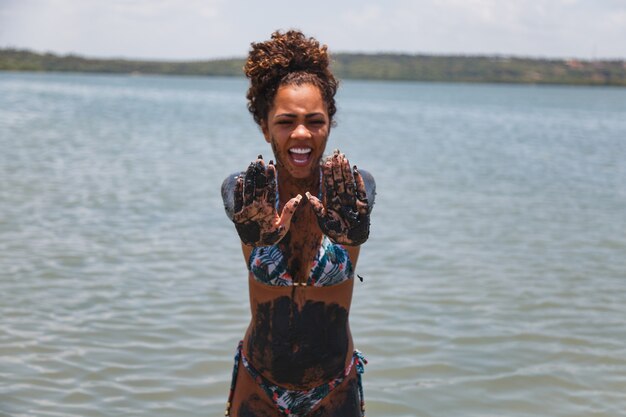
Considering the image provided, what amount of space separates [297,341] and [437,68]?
635 feet

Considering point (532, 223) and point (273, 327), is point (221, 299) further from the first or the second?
point (532, 223)

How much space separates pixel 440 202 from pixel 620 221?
3.23m

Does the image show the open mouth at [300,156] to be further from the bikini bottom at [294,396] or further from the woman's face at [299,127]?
the bikini bottom at [294,396]

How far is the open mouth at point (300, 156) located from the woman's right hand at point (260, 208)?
0.17 m

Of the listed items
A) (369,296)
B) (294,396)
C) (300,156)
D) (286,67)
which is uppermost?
(286,67)

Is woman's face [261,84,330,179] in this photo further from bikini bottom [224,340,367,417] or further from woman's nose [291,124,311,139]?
bikini bottom [224,340,367,417]

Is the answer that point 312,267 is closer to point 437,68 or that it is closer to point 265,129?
point 265,129

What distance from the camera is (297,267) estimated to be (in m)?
3.32

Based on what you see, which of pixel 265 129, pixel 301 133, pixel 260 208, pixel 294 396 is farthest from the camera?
pixel 265 129

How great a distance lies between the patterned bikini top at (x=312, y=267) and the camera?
3252 mm

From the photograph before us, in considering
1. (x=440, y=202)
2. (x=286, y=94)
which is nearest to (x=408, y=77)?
(x=440, y=202)

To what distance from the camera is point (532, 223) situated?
14.4 metres

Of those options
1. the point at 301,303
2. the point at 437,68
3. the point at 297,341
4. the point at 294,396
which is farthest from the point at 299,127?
the point at 437,68

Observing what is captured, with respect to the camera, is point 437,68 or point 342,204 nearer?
point 342,204
